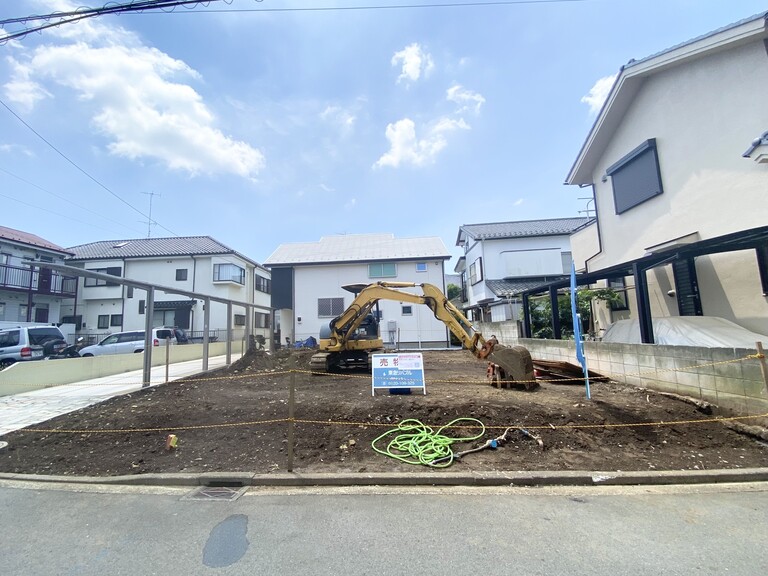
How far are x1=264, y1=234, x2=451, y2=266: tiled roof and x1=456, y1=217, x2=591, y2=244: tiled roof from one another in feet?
8.70

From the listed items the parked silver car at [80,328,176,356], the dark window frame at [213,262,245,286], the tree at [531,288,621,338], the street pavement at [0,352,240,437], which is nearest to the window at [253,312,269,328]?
the dark window frame at [213,262,245,286]

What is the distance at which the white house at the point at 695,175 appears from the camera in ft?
21.8

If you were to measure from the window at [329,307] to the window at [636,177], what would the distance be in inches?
604

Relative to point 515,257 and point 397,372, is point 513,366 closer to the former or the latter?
point 397,372

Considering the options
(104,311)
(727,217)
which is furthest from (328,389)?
(104,311)

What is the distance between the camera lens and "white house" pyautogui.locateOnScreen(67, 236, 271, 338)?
2431cm

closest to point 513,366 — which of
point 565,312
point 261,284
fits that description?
point 565,312

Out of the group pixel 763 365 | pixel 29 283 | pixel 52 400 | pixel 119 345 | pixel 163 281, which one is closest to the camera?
pixel 763 365

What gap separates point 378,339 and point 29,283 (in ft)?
72.0

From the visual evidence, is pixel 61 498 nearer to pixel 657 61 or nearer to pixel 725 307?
pixel 725 307

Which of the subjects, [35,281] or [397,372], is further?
[35,281]

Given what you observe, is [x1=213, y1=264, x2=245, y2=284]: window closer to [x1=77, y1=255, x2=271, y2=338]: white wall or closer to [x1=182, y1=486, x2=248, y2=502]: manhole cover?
[x1=77, y1=255, x2=271, y2=338]: white wall

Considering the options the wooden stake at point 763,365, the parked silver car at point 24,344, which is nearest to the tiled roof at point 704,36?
the wooden stake at point 763,365

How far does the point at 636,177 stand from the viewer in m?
9.48
